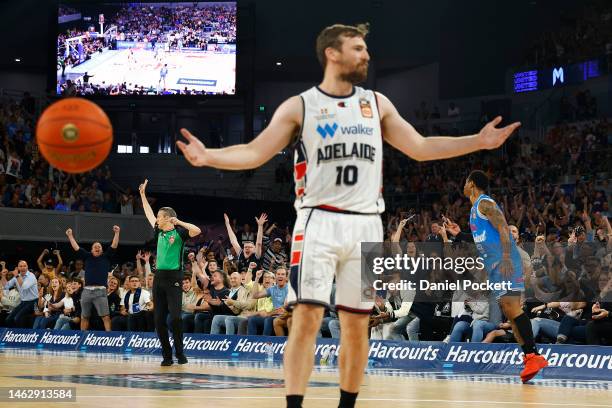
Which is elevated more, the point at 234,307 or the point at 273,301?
the point at 273,301

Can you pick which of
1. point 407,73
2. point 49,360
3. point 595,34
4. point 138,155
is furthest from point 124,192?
point 49,360

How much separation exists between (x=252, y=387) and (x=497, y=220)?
3.33m

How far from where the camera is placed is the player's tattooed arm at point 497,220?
10742 mm

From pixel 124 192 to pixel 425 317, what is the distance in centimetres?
2044

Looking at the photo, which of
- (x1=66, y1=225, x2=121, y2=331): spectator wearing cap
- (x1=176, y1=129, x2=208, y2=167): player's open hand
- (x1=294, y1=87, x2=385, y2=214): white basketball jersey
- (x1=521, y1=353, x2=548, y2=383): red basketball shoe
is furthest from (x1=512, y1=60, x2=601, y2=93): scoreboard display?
(x1=176, y1=129, x2=208, y2=167): player's open hand

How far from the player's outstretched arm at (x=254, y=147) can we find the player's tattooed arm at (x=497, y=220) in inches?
204

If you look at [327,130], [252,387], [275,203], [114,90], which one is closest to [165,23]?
[114,90]

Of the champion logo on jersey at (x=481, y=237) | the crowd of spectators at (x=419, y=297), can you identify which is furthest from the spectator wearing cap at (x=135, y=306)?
the champion logo on jersey at (x=481, y=237)

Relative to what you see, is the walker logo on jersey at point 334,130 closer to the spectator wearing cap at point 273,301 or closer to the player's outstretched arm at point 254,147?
the player's outstretched arm at point 254,147

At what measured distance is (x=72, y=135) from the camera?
21.0 feet

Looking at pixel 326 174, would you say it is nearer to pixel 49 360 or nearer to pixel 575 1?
pixel 49 360

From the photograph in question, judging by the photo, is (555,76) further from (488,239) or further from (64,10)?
(488,239)

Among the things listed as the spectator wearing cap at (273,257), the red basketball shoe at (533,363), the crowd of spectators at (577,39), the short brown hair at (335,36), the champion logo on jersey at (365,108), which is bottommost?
the red basketball shoe at (533,363)

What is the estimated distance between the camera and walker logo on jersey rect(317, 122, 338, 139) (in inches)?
235
